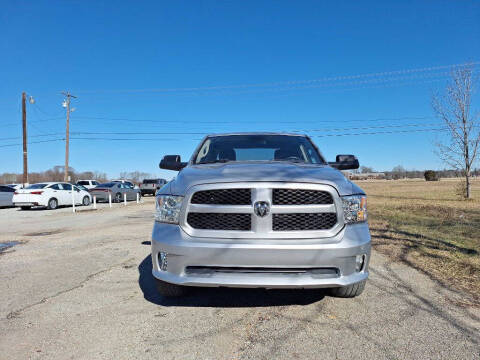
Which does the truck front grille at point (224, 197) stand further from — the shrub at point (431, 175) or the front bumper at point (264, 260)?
the shrub at point (431, 175)

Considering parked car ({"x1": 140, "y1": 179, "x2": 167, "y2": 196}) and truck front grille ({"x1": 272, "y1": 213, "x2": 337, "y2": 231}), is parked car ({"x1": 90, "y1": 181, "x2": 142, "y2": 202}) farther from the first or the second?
truck front grille ({"x1": 272, "y1": 213, "x2": 337, "y2": 231})

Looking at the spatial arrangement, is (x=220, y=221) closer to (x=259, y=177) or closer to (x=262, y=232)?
(x=262, y=232)

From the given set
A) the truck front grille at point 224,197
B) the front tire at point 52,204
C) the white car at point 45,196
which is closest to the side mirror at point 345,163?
the truck front grille at point 224,197

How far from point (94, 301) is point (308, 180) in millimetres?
2382

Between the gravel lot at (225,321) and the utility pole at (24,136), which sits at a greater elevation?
the utility pole at (24,136)

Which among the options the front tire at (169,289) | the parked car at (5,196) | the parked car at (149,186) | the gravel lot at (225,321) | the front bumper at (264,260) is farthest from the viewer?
the parked car at (149,186)

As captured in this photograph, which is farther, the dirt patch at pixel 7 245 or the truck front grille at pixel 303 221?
the dirt patch at pixel 7 245

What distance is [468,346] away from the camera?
2.27 meters

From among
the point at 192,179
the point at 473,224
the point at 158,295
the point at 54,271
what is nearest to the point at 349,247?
the point at 192,179

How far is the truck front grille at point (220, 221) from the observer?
8.68ft

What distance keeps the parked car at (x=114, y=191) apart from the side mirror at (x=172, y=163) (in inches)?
681

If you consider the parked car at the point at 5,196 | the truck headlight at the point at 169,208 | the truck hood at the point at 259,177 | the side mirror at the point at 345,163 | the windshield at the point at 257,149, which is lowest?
the parked car at the point at 5,196

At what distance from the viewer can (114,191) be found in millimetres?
21625

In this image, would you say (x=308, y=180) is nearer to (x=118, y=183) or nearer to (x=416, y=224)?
(x=416, y=224)
